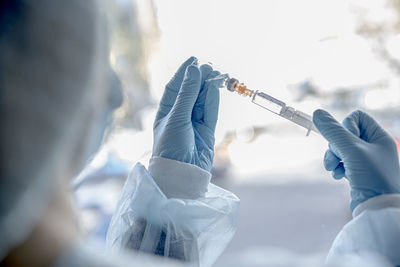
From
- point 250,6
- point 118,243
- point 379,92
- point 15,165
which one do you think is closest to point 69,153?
point 15,165

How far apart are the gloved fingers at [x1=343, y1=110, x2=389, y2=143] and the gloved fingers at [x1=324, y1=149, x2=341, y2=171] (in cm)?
8

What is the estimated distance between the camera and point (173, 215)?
906mm

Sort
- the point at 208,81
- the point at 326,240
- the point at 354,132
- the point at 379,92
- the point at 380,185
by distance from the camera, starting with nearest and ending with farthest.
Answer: the point at 380,185 → the point at 354,132 → the point at 208,81 → the point at 379,92 → the point at 326,240

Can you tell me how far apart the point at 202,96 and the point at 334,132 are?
0.41 m

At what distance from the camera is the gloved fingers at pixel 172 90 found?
1104 mm

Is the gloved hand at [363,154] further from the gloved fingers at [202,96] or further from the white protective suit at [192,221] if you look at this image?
the gloved fingers at [202,96]

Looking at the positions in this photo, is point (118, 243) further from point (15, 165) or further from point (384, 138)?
point (384, 138)

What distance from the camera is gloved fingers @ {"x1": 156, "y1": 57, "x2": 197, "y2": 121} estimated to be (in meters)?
1.10

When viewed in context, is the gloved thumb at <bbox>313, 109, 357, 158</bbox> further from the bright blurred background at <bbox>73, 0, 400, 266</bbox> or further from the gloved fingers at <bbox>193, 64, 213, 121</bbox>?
the gloved fingers at <bbox>193, 64, 213, 121</bbox>

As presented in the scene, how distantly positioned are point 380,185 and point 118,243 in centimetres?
69

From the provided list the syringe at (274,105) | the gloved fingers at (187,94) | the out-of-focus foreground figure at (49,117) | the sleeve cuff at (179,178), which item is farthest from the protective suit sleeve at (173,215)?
the out-of-focus foreground figure at (49,117)

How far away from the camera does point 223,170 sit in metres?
2.33

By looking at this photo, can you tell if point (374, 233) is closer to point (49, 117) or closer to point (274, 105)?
point (274, 105)

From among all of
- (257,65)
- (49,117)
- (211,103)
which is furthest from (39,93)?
(257,65)
